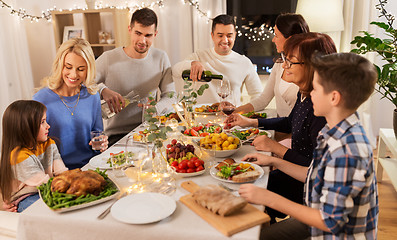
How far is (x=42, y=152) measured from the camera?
1796mm

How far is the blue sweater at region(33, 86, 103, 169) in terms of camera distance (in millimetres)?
2098

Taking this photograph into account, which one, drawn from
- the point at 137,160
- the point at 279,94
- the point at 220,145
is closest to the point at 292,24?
the point at 279,94

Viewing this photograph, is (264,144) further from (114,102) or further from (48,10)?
(48,10)

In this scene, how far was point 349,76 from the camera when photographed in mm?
1122

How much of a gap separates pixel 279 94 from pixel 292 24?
1.73ft

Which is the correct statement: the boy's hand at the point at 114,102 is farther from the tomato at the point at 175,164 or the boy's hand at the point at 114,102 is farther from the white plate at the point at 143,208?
the white plate at the point at 143,208

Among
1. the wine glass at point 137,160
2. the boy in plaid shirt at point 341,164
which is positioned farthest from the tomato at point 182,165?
the boy in plaid shirt at point 341,164

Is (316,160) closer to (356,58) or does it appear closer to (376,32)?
(356,58)

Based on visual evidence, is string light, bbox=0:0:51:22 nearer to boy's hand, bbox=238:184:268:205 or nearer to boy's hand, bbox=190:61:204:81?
boy's hand, bbox=190:61:204:81

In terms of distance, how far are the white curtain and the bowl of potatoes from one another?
135 inches

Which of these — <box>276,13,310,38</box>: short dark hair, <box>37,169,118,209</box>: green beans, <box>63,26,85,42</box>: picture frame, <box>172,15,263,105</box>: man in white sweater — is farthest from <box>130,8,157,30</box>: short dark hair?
<box>63,26,85,42</box>: picture frame

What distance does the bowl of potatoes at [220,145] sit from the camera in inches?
66.0

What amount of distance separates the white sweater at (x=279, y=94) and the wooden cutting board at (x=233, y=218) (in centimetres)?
150

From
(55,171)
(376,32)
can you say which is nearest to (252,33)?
(376,32)
